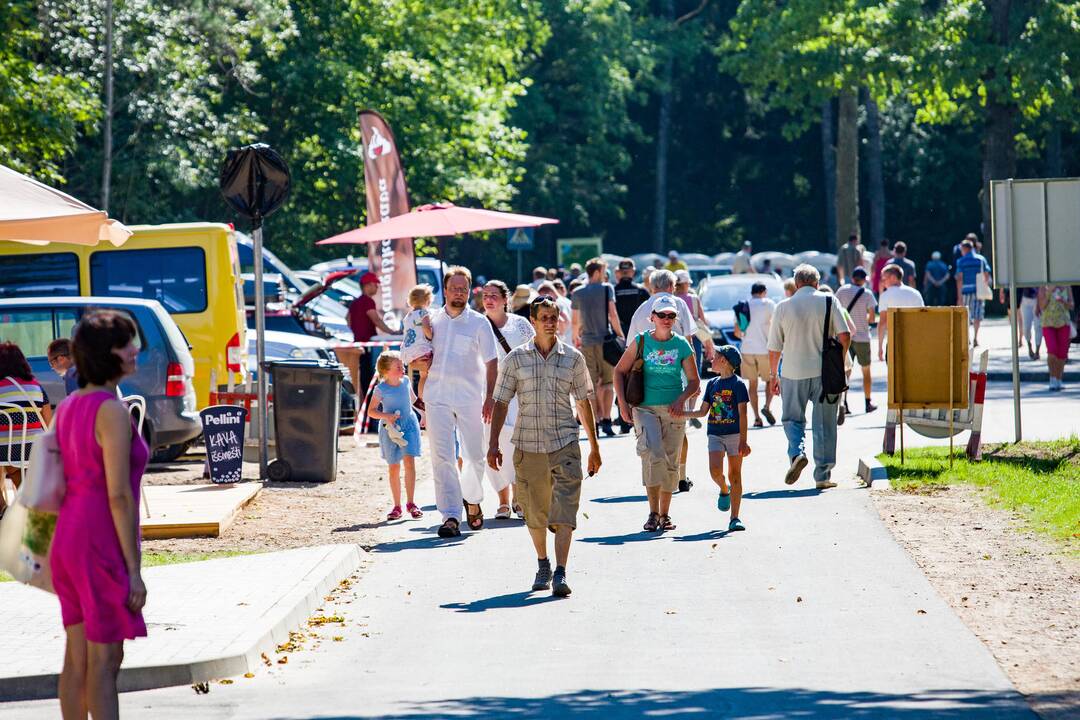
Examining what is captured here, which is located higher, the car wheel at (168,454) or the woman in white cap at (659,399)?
the woman in white cap at (659,399)

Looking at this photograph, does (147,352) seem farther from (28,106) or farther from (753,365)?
(28,106)

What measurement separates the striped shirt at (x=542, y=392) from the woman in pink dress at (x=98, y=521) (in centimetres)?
441

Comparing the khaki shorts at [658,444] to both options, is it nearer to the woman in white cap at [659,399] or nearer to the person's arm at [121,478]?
the woman in white cap at [659,399]

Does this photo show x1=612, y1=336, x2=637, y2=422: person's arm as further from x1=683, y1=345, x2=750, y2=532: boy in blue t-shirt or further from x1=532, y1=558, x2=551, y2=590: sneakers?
x1=532, y1=558, x2=551, y2=590: sneakers

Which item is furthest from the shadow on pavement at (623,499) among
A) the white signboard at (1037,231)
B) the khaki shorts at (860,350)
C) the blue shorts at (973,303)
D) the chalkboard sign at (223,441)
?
the blue shorts at (973,303)

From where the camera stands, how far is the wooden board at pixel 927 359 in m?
15.1

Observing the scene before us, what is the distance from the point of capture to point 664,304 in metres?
13.3

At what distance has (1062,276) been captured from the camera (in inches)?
668

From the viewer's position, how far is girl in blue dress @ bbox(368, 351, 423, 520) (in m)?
13.5

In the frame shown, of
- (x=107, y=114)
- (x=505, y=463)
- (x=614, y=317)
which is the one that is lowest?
(x=505, y=463)

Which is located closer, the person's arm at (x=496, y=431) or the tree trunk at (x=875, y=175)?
the person's arm at (x=496, y=431)

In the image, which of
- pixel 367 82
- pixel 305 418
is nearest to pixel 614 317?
pixel 305 418

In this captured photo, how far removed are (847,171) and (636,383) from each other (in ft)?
95.3

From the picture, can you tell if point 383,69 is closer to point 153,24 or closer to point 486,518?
point 153,24
